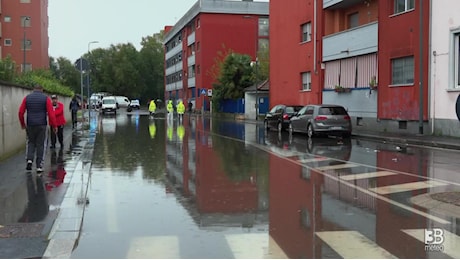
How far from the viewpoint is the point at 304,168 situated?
12.5 metres

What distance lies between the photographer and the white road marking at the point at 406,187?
9414mm

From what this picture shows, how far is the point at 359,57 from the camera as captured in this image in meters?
29.0

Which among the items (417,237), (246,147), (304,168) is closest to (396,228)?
(417,237)

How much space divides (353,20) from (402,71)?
24.5ft

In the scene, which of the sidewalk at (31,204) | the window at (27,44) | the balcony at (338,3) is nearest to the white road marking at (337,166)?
the sidewalk at (31,204)

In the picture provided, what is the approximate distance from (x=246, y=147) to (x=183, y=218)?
36.2ft

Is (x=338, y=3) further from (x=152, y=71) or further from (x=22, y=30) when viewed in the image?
(x=152, y=71)

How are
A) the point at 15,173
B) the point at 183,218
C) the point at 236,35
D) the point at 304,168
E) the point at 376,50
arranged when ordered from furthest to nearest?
1. the point at 236,35
2. the point at 376,50
3. the point at 304,168
4. the point at 15,173
5. the point at 183,218

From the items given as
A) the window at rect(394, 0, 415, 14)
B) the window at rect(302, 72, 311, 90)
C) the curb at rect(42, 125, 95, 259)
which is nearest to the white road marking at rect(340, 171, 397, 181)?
the curb at rect(42, 125, 95, 259)

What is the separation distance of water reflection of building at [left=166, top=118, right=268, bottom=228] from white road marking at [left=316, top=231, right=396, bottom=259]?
3.63 feet

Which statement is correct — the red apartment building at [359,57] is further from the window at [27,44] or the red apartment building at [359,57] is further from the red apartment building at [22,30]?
the window at [27,44]

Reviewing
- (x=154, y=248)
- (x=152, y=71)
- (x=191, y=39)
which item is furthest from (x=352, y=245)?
(x=152, y=71)

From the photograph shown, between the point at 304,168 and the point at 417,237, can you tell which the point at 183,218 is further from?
the point at 304,168

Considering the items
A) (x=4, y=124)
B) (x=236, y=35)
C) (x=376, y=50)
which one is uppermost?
(x=236, y=35)
